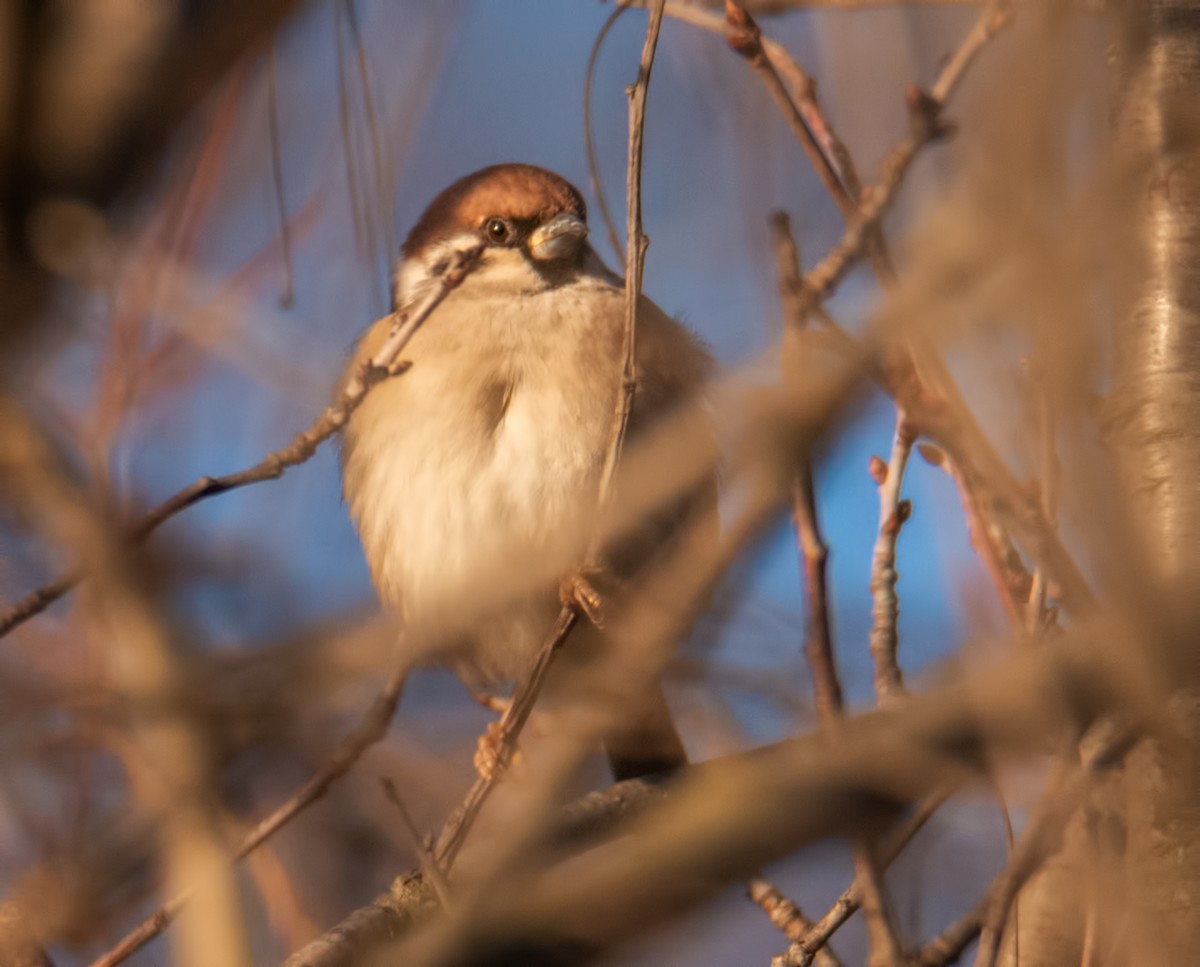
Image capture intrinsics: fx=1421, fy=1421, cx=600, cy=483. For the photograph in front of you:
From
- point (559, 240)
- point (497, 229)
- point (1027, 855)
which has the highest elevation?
point (497, 229)

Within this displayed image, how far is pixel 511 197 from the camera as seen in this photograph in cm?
417

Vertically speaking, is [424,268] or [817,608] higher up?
[424,268]

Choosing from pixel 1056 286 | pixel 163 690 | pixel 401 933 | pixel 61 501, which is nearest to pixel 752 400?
pixel 1056 286

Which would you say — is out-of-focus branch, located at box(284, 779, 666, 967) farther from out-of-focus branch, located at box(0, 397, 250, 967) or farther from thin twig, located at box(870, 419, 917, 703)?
thin twig, located at box(870, 419, 917, 703)

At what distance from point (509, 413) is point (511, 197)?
2.64ft

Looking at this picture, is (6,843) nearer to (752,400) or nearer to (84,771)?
(84,771)

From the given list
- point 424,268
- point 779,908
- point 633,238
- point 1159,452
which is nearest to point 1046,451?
point 1159,452

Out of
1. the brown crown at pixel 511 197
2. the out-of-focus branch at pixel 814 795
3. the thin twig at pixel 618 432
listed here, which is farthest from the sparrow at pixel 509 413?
the out-of-focus branch at pixel 814 795

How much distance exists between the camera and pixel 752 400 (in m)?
1.70

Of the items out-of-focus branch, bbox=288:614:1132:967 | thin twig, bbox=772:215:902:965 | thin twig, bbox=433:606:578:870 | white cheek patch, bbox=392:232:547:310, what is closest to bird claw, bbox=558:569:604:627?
thin twig, bbox=433:606:578:870

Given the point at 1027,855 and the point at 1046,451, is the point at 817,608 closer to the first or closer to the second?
the point at 1027,855

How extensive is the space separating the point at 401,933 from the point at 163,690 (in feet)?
2.59

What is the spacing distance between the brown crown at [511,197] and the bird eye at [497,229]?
20 millimetres

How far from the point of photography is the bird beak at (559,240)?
4082 mm
